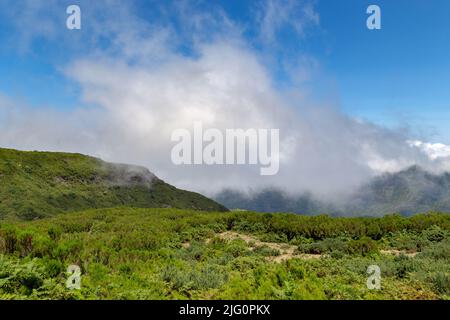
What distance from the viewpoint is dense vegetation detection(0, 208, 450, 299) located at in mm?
8766

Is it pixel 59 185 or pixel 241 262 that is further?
pixel 59 185

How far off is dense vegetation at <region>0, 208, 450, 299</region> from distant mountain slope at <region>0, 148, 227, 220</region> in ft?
347

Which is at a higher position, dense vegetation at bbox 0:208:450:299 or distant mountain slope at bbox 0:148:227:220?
distant mountain slope at bbox 0:148:227:220

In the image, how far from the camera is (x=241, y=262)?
13.2 meters

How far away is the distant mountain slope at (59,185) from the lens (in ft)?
390

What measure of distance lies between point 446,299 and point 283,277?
3699 millimetres

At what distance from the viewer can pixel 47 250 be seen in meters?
12.8

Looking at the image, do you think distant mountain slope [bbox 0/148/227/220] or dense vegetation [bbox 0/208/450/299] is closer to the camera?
dense vegetation [bbox 0/208/450/299]

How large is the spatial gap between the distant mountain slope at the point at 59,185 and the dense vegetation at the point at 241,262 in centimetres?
10562

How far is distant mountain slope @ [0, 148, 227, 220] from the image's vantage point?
119 m

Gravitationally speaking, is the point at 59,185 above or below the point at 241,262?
above

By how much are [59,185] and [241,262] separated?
151 metres

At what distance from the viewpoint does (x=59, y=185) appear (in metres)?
148
